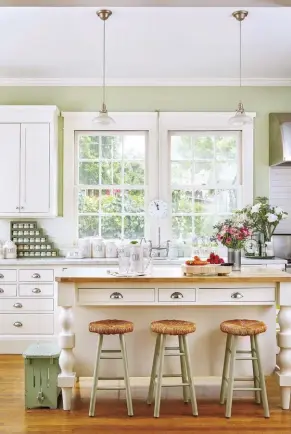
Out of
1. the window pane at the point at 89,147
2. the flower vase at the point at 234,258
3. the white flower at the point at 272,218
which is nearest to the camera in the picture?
the flower vase at the point at 234,258

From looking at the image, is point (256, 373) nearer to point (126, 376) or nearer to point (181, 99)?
point (126, 376)

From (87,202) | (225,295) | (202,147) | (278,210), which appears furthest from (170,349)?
(202,147)

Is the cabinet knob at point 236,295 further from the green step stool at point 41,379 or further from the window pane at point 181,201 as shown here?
the window pane at point 181,201

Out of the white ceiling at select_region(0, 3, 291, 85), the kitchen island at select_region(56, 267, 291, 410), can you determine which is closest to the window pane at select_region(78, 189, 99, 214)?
the white ceiling at select_region(0, 3, 291, 85)

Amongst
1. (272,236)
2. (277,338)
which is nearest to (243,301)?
(277,338)

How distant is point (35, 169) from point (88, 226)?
927 mm

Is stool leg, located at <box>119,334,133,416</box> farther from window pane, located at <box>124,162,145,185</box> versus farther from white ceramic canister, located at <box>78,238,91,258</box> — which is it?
window pane, located at <box>124,162,145,185</box>

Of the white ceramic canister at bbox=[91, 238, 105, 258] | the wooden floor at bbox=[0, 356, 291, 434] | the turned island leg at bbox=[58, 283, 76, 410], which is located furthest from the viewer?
the white ceramic canister at bbox=[91, 238, 105, 258]

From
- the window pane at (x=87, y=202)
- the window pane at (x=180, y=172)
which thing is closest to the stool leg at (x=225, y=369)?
the window pane at (x=180, y=172)

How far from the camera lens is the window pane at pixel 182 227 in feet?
20.5

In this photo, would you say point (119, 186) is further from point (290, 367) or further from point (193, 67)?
point (290, 367)

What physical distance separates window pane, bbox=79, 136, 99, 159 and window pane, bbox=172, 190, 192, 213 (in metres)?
1.04

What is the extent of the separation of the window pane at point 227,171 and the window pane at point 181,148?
376 millimetres

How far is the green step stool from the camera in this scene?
12.6ft
